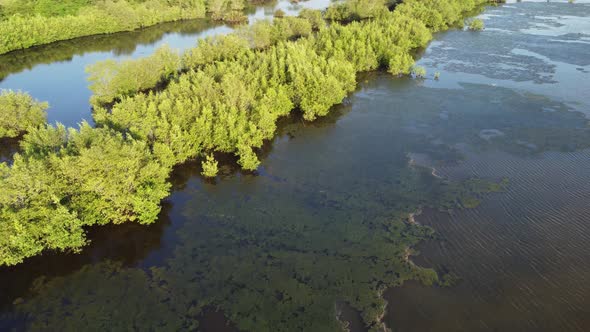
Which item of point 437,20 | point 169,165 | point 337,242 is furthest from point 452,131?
point 437,20

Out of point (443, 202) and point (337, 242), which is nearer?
point (337, 242)

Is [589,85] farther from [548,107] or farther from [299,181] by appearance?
[299,181]

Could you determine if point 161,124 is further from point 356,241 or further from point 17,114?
point 356,241

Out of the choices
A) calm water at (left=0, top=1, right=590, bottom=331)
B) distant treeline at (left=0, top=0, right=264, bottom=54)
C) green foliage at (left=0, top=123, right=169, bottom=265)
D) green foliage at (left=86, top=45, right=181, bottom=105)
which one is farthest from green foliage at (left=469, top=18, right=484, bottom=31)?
green foliage at (left=0, top=123, right=169, bottom=265)

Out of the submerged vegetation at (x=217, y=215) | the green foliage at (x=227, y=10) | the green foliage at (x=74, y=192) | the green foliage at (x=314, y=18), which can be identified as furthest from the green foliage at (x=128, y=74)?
the green foliage at (x=227, y=10)

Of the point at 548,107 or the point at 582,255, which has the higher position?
the point at 548,107

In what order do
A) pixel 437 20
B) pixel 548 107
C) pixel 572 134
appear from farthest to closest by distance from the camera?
pixel 437 20
pixel 548 107
pixel 572 134

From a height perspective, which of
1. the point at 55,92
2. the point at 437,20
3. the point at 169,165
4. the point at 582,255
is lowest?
the point at 582,255

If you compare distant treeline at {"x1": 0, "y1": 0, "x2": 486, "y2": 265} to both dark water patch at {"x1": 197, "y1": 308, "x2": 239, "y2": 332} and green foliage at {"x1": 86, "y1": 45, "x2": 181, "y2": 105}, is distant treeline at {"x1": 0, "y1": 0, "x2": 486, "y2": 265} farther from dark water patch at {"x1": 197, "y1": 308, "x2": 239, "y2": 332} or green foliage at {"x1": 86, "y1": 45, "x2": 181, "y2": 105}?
dark water patch at {"x1": 197, "y1": 308, "x2": 239, "y2": 332}
